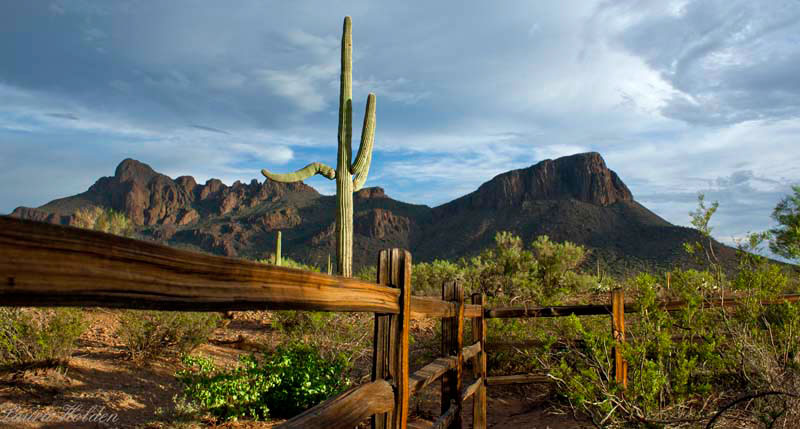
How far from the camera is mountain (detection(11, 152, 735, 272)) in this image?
148 ft

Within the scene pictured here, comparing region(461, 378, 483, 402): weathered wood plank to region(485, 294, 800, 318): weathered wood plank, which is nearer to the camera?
region(461, 378, 483, 402): weathered wood plank

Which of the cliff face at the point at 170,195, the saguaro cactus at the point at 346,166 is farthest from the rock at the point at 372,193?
the saguaro cactus at the point at 346,166

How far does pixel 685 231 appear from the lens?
41312 millimetres

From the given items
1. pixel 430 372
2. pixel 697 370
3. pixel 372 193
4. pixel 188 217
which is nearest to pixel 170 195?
pixel 188 217

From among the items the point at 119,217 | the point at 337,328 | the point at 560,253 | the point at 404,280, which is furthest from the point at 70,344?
the point at 560,253

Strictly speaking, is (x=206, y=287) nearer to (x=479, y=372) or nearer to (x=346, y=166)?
(x=479, y=372)

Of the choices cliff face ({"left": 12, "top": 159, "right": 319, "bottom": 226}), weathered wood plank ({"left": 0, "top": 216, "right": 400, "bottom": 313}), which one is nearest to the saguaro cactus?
weathered wood plank ({"left": 0, "top": 216, "right": 400, "bottom": 313})

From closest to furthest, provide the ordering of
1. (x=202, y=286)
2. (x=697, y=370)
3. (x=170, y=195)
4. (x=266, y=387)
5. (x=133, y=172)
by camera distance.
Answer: (x=202, y=286), (x=697, y=370), (x=266, y=387), (x=170, y=195), (x=133, y=172)

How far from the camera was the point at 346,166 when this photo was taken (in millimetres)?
15250

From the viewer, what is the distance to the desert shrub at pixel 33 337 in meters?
6.73

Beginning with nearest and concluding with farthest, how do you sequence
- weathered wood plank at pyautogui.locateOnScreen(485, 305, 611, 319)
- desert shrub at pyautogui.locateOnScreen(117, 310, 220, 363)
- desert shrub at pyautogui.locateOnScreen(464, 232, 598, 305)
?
weathered wood plank at pyautogui.locateOnScreen(485, 305, 611, 319), desert shrub at pyautogui.locateOnScreen(117, 310, 220, 363), desert shrub at pyautogui.locateOnScreen(464, 232, 598, 305)

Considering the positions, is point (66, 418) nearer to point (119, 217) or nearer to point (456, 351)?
point (456, 351)

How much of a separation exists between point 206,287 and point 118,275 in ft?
0.88

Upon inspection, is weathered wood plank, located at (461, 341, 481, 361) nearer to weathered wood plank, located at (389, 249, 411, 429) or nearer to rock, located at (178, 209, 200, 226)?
weathered wood plank, located at (389, 249, 411, 429)
